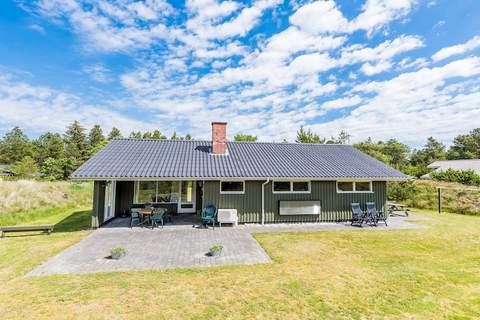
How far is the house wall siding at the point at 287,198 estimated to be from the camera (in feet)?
38.2

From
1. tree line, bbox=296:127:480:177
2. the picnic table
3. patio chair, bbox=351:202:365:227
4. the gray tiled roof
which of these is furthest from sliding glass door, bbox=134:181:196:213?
tree line, bbox=296:127:480:177

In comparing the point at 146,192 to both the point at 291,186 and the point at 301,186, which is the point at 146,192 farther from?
the point at 301,186

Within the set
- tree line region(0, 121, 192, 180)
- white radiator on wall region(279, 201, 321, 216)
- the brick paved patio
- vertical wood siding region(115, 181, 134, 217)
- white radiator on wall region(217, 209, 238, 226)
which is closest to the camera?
the brick paved patio

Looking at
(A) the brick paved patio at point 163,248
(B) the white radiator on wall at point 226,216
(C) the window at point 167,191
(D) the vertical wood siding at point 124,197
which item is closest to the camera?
(A) the brick paved patio at point 163,248

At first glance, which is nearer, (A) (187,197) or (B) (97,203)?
(B) (97,203)

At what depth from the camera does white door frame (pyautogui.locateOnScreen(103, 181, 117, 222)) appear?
37.8 feet

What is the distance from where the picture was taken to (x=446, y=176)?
80.9 feet

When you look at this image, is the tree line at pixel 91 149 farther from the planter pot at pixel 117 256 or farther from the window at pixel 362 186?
the planter pot at pixel 117 256

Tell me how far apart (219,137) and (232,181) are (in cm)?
332

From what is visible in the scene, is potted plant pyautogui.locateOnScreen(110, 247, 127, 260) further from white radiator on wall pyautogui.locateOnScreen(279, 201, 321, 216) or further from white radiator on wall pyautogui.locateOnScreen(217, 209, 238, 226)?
white radiator on wall pyautogui.locateOnScreen(279, 201, 321, 216)

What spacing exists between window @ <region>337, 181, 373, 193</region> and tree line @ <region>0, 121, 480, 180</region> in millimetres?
18646

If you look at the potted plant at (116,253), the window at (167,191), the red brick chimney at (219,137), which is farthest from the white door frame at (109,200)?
the red brick chimney at (219,137)

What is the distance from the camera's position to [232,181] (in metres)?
11.8

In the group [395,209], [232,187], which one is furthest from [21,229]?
[395,209]
